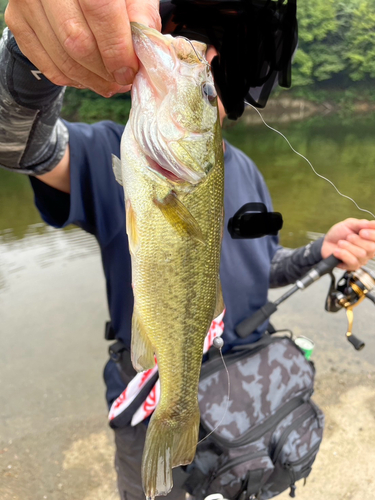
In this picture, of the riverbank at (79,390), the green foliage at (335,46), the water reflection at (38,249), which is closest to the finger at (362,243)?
the riverbank at (79,390)

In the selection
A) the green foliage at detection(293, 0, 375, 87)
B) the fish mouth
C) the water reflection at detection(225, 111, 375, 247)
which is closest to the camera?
the fish mouth

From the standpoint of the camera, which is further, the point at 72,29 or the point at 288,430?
the point at 288,430

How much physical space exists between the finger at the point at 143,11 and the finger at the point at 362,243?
4.99 feet

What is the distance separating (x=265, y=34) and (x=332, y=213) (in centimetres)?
738

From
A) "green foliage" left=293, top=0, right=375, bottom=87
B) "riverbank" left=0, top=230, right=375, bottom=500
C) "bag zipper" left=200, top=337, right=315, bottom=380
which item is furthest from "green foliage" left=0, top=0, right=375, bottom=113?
"bag zipper" left=200, top=337, right=315, bottom=380

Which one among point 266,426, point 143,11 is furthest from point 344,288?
point 143,11

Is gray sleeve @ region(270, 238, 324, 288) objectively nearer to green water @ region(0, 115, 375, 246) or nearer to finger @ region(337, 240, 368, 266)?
finger @ region(337, 240, 368, 266)

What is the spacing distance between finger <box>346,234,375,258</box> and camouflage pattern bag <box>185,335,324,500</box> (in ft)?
2.32

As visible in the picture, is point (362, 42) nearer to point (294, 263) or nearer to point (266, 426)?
point (294, 263)

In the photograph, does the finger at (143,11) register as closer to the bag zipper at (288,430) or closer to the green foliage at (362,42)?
the bag zipper at (288,430)

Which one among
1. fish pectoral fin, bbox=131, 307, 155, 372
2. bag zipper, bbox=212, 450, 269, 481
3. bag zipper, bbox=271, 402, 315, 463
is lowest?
bag zipper, bbox=271, 402, 315, 463

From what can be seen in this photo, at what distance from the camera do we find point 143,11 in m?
0.86

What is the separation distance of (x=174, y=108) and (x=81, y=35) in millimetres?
304

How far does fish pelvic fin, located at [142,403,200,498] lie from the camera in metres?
1.13
